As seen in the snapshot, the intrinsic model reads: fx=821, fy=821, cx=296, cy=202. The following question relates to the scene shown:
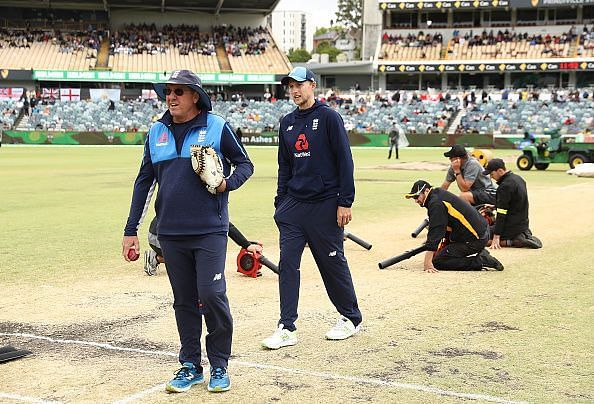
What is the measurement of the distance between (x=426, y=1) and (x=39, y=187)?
5658cm

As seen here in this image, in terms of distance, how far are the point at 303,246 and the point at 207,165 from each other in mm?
1758

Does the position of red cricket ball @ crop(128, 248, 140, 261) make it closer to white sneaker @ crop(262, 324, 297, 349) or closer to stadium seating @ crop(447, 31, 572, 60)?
white sneaker @ crop(262, 324, 297, 349)

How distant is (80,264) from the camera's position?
1055cm

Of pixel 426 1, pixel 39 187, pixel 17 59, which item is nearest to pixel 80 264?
pixel 39 187

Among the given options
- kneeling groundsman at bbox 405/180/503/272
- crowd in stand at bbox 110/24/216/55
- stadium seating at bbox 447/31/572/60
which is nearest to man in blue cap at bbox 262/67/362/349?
kneeling groundsman at bbox 405/180/503/272

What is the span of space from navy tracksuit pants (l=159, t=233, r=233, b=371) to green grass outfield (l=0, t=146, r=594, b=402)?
4.30 ft

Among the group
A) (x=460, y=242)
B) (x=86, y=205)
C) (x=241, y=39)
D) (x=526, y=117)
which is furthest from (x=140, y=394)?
(x=241, y=39)

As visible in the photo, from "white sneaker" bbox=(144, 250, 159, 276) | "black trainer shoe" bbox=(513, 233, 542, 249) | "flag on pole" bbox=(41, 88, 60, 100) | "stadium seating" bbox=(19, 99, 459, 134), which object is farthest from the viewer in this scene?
"flag on pole" bbox=(41, 88, 60, 100)

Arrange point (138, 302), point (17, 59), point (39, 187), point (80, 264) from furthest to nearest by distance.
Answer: point (17, 59), point (39, 187), point (80, 264), point (138, 302)

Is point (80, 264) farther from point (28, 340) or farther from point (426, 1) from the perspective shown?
point (426, 1)

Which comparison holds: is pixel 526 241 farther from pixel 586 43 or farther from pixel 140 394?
pixel 586 43

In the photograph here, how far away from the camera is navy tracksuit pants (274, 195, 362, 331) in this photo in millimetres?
6625

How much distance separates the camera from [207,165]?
5180 mm

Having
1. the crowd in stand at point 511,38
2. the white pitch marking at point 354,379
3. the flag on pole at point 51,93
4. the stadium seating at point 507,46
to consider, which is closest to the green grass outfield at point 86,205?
the white pitch marking at point 354,379
